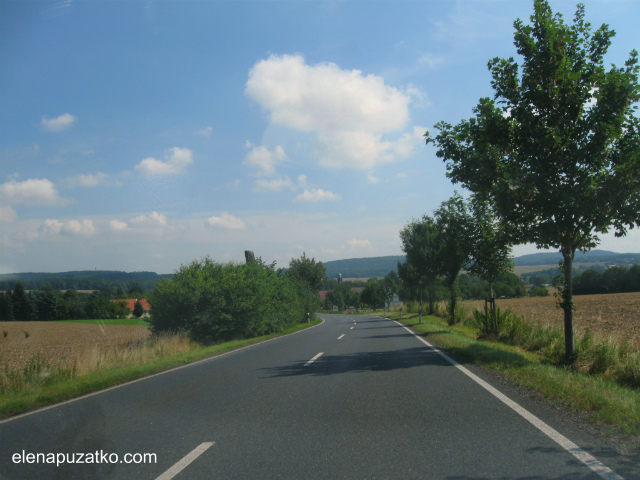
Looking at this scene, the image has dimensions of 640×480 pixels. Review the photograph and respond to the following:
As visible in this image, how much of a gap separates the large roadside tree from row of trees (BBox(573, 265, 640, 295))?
158ft

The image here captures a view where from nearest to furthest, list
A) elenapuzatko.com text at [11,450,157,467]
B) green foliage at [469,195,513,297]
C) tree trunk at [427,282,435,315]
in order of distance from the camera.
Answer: elenapuzatko.com text at [11,450,157,467] < green foliage at [469,195,513,297] < tree trunk at [427,282,435,315]

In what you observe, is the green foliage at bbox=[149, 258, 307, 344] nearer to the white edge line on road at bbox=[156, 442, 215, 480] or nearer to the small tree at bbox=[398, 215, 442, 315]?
the small tree at bbox=[398, 215, 442, 315]

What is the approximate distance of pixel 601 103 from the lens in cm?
1002

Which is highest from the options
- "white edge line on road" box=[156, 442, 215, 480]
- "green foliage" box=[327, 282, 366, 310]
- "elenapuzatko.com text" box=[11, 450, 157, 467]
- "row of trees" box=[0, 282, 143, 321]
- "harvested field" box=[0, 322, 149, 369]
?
"row of trees" box=[0, 282, 143, 321]

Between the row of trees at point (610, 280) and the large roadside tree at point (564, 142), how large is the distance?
48.2 m

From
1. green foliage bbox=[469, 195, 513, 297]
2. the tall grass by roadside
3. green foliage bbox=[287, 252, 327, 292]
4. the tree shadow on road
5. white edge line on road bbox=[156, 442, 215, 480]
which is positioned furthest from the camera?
green foliage bbox=[287, 252, 327, 292]

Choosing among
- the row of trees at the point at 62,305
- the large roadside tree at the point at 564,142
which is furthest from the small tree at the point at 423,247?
the large roadside tree at the point at 564,142

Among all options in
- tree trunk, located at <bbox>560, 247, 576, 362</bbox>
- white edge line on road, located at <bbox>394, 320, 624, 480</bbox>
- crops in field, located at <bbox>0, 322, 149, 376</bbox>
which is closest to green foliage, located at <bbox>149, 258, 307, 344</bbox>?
crops in field, located at <bbox>0, 322, 149, 376</bbox>

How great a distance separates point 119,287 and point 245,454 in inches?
645

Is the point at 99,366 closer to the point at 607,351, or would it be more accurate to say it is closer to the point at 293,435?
the point at 293,435

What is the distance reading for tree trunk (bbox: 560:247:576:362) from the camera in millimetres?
10641

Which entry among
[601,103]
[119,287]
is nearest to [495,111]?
[601,103]

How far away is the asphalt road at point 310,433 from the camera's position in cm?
437

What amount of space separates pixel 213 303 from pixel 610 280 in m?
53.5
